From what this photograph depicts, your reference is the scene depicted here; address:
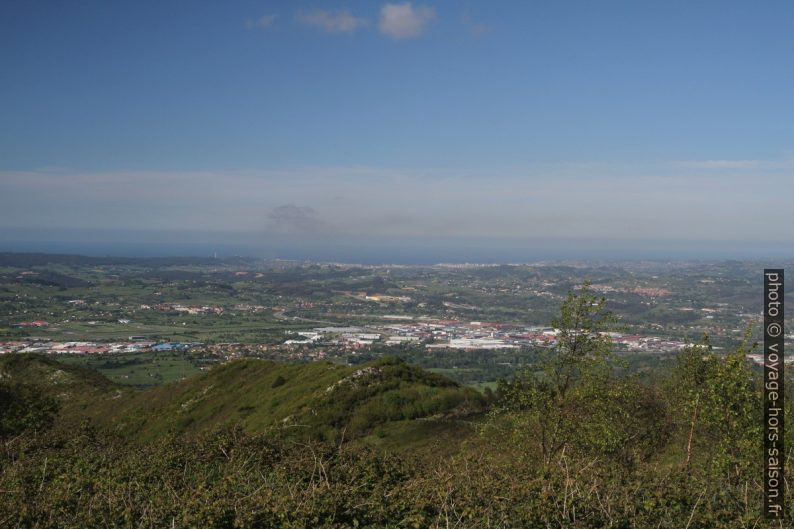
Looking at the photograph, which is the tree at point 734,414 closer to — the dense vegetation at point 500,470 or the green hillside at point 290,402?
the dense vegetation at point 500,470

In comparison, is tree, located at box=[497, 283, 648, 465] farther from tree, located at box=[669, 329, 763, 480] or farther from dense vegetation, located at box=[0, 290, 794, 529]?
tree, located at box=[669, 329, 763, 480]

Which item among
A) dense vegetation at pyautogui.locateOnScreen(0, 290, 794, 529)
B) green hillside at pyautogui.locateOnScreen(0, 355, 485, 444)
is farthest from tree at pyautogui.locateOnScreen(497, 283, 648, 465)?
green hillside at pyautogui.locateOnScreen(0, 355, 485, 444)

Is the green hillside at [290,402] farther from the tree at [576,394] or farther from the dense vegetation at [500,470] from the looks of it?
the tree at [576,394]

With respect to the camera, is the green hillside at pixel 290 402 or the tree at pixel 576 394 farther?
the green hillside at pixel 290 402

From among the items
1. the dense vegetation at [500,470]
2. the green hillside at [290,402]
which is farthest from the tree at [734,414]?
the green hillside at [290,402]

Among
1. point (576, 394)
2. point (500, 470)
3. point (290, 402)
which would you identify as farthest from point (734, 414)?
point (290, 402)

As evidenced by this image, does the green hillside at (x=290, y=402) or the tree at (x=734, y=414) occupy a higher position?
the tree at (x=734, y=414)

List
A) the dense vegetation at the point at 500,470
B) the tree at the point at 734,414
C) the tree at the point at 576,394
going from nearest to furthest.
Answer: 1. the dense vegetation at the point at 500,470
2. the tree at the point at 734,414
3. the tree at the point at 576,394

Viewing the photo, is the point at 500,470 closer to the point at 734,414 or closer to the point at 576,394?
the point at 576,394

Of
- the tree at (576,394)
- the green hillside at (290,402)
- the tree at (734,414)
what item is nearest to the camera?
the tree at (734,414)

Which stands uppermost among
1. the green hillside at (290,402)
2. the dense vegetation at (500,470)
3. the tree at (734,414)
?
the tree at (734,414)

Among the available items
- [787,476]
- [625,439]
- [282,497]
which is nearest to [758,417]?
[787,476]
